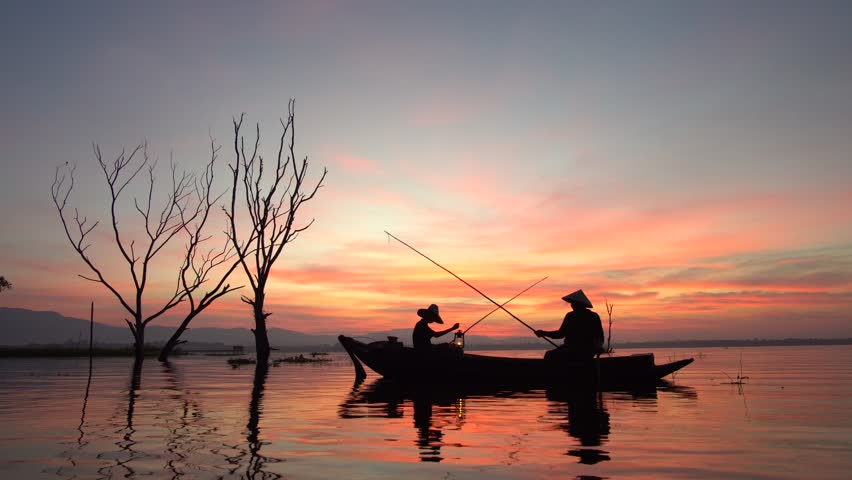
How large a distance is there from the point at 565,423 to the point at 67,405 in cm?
852

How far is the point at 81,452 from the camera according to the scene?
6.71 metres

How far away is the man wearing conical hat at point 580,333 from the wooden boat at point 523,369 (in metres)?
0.24

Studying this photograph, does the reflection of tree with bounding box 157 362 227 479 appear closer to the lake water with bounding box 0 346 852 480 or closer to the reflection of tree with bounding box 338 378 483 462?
the lake water with bounding box 0 346 852 480

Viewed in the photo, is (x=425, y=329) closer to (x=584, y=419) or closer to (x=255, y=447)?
(x=584, y=419)

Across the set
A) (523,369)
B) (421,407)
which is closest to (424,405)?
(421,407)

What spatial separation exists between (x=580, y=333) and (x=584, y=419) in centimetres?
586

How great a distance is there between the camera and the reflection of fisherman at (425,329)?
17219mm

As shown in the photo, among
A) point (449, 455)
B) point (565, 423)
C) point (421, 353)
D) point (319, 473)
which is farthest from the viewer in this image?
point (421, 353)

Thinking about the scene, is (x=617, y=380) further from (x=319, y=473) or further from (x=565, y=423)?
(x=319, y=473)

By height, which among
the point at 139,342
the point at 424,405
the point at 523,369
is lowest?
the point at 424,405

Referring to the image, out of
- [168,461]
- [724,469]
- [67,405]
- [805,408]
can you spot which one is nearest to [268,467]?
[168,461]

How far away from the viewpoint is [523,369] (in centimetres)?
1590

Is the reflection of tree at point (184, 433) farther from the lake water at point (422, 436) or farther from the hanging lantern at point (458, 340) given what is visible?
the hanging lantern at point (458, 340)

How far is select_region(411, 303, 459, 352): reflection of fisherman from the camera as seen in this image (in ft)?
56.5
